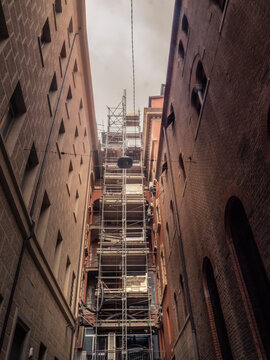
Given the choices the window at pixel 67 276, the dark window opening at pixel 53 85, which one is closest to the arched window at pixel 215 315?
the window at pixel 67 276

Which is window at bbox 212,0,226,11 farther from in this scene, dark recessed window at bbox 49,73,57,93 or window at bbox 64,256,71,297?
window at bbox 64,256,71,297

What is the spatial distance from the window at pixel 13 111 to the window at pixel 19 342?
4.79 meters

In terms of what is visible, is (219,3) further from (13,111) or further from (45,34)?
(13,111)

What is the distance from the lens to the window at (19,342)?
25.4 ft

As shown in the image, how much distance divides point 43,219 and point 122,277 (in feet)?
40.3

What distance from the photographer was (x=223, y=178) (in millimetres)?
8141

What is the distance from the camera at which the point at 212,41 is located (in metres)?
8.97

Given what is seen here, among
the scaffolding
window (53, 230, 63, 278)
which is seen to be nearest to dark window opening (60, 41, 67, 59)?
window (53, 230, 63, 278)

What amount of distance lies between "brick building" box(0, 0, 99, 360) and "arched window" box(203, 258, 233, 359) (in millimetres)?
5243

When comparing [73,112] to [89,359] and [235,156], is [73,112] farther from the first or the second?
[89,359]

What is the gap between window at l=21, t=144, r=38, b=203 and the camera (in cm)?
881

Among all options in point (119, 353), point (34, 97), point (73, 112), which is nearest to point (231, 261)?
point (34, 97)

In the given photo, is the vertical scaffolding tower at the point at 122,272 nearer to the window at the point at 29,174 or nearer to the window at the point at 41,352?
the window at the point at 41,352

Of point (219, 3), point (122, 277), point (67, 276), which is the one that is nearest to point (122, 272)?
point (122, 277)
